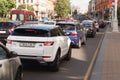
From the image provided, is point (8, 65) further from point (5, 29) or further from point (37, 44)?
point (5, 29)

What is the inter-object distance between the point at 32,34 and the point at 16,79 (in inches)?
151

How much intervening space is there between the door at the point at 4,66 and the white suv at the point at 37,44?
383cm

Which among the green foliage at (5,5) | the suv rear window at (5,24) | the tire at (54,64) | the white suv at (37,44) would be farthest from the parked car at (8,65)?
the green foliage at (5,5)

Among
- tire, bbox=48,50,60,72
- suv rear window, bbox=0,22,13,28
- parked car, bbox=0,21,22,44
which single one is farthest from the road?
suv rear window, bbox=0,22,13,28

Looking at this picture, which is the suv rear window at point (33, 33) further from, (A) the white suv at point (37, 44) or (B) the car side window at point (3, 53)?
(B) the car side window at point (3, 53)

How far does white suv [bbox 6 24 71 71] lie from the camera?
11.2 metres

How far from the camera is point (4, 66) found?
23.2ft

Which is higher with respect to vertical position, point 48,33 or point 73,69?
point 48,33

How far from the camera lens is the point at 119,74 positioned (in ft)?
35.9

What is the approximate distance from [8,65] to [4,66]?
0.25 metres

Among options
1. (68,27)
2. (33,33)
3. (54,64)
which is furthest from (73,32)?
(54,64)

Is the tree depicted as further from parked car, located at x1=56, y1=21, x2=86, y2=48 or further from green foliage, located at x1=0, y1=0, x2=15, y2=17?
parked car, located at x1=56, y1=21, x2=86, y2=48

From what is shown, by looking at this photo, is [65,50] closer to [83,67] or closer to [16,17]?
[83,67]

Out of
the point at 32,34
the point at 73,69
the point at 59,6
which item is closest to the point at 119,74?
the point at 73,69
